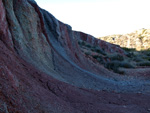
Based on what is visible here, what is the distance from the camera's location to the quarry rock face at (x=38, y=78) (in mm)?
2580

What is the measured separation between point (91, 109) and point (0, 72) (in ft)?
6.41

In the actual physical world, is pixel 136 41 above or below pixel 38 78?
above

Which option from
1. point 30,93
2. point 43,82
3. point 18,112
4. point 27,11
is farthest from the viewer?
point 27,11

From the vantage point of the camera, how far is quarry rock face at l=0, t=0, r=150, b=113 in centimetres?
258

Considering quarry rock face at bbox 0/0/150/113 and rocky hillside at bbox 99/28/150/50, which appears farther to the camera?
rocky hillside at bbox 99/28/150/50

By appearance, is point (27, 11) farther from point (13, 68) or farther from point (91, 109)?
point (91, 109)

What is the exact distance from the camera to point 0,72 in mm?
2547

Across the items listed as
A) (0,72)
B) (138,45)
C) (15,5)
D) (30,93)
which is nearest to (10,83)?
(0,72)

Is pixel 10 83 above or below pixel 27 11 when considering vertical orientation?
below

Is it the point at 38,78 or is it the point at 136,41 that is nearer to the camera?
the point at 38,78

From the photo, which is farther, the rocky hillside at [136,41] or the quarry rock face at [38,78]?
the rocky hillside at [136,41]

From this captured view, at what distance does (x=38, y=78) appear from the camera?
4.09 metres

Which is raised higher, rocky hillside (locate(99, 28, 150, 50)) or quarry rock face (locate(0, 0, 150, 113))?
rocky hillside (locate(99, 28, 150, 50))

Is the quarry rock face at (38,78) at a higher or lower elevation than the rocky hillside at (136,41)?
lower
